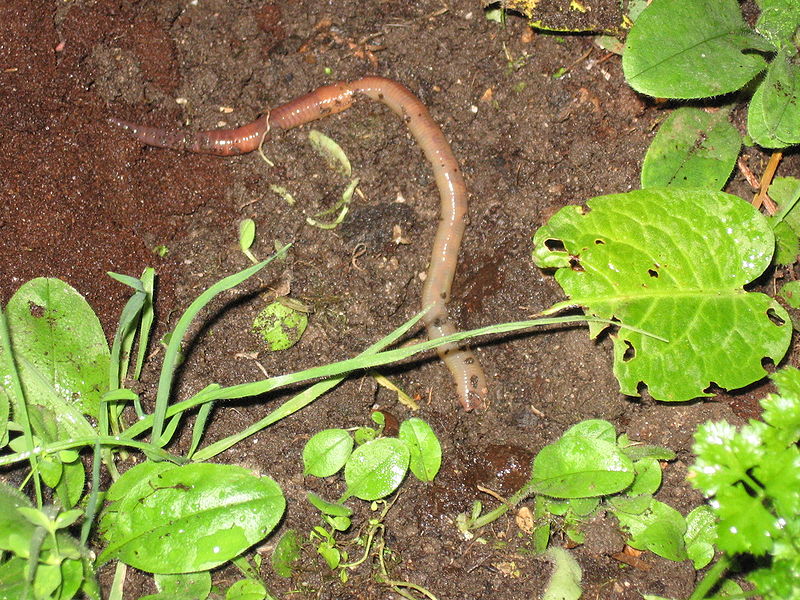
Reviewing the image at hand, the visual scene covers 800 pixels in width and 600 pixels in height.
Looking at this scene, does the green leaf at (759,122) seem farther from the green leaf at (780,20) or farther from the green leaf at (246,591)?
the green leaf at (246,591)

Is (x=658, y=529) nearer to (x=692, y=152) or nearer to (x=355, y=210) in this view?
(x=692, y=152)

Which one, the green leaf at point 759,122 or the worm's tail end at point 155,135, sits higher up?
the worm's tail end at point 155,135

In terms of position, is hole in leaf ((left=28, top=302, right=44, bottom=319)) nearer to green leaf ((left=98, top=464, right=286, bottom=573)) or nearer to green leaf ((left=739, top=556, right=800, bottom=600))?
A: green leaf ((left=98, top=464, right=286, bottom=573))

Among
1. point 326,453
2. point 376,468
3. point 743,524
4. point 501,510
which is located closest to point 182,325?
point 326,453

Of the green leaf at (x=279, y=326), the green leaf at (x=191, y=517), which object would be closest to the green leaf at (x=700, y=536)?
the green leaf at (x=191, y=517)

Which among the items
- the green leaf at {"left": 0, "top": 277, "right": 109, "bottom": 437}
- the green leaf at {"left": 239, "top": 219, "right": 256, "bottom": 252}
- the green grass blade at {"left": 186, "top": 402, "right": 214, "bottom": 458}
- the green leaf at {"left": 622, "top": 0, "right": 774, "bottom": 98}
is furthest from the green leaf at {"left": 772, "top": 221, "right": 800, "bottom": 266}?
the green leaf at {"left": 0, "top": 277, "right": 109, "bottom": 437}

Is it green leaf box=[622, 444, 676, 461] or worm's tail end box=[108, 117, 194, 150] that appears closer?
green leaf box=[622, 444, 676, 461]
